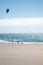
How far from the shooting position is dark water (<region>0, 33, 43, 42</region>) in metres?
1.40

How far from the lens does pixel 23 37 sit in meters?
1.42

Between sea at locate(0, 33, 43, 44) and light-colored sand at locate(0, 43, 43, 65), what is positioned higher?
sea at locate(0, 33, 43, 44)

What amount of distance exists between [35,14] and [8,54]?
0.69m

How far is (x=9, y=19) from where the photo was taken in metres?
1.48

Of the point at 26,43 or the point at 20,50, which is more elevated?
the point at 26,43

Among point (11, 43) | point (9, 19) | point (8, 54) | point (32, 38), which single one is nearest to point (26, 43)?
point (32, 38)

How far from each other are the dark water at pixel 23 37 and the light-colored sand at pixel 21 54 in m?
0.08

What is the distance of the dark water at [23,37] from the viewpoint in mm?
1402

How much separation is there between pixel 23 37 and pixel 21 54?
0.26m

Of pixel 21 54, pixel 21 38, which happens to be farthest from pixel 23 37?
pixel 21 54

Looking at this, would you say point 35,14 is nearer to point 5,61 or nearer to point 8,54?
point 8,54

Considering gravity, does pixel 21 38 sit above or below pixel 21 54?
above

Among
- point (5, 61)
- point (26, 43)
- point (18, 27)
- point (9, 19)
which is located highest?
point (9, 19)

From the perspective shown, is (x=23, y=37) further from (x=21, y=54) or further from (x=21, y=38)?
(x=21, y=54)
